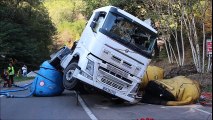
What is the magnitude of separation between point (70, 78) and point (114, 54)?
6.40 feet

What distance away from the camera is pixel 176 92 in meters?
15.6

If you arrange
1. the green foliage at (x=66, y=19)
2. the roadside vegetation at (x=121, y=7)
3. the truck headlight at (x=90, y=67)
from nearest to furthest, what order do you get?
the truck headlight at (x=90, y=67) → the roadside vegetation at (x=121, y=7) → the green foliage at (x=66, y=19)

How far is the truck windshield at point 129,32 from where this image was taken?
48.2ft

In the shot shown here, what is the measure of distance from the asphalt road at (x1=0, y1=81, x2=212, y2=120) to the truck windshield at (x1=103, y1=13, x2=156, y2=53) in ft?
6.78

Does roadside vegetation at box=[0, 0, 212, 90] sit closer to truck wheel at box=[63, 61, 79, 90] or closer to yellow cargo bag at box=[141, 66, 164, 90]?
yellow cargo bag at box=[141, 66, 164, 90]

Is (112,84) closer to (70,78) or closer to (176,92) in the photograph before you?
(70,78)

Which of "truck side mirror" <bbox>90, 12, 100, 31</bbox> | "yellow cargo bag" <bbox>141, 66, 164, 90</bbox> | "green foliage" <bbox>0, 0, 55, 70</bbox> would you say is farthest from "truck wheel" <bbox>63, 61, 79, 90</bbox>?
"green foliage" <bbox>0, 0, 55, 70</bbox>

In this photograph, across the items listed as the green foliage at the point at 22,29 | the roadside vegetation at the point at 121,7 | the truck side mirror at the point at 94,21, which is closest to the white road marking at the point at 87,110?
the truck side mirror at the point at 94,21

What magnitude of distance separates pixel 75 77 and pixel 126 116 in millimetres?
2736

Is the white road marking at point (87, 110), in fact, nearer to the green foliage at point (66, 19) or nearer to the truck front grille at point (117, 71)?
the truck front grille at point (117, 71)

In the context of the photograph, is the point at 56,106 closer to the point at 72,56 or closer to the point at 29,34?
the point at 72,56

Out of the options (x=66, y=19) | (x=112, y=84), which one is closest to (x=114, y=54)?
(x=112, y=84)

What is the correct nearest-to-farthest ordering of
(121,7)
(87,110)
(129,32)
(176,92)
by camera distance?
(87,110) < (129,32) < (176,92) < (121,7)

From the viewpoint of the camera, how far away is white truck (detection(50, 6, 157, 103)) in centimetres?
1437
